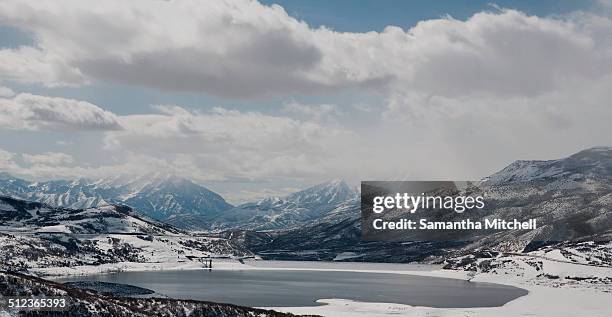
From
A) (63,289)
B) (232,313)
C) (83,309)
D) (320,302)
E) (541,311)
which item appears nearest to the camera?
(83,309)

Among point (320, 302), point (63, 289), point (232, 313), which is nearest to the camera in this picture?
point (63, 289)

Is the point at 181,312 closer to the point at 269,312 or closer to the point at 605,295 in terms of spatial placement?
the point at 269,312

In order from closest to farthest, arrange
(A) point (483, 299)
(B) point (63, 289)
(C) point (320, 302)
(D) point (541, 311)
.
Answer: (B) point (63, 289)
(D) point (541, 311)
(C) point (320, 302)
(A) point (483, 299)

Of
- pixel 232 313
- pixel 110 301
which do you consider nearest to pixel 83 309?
pixel 110 301

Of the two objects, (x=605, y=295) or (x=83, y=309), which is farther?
(x=605, y=295)

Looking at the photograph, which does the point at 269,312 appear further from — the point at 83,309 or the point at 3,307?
the point at 3,307

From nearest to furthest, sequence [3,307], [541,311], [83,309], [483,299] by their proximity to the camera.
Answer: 1. [3,307]
2. [83,309]
3. [541,311]
4. [483,299]

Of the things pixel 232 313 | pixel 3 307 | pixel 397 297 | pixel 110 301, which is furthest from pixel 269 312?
pixel 397 297

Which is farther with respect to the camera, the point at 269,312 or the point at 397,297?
the point at 397,297
